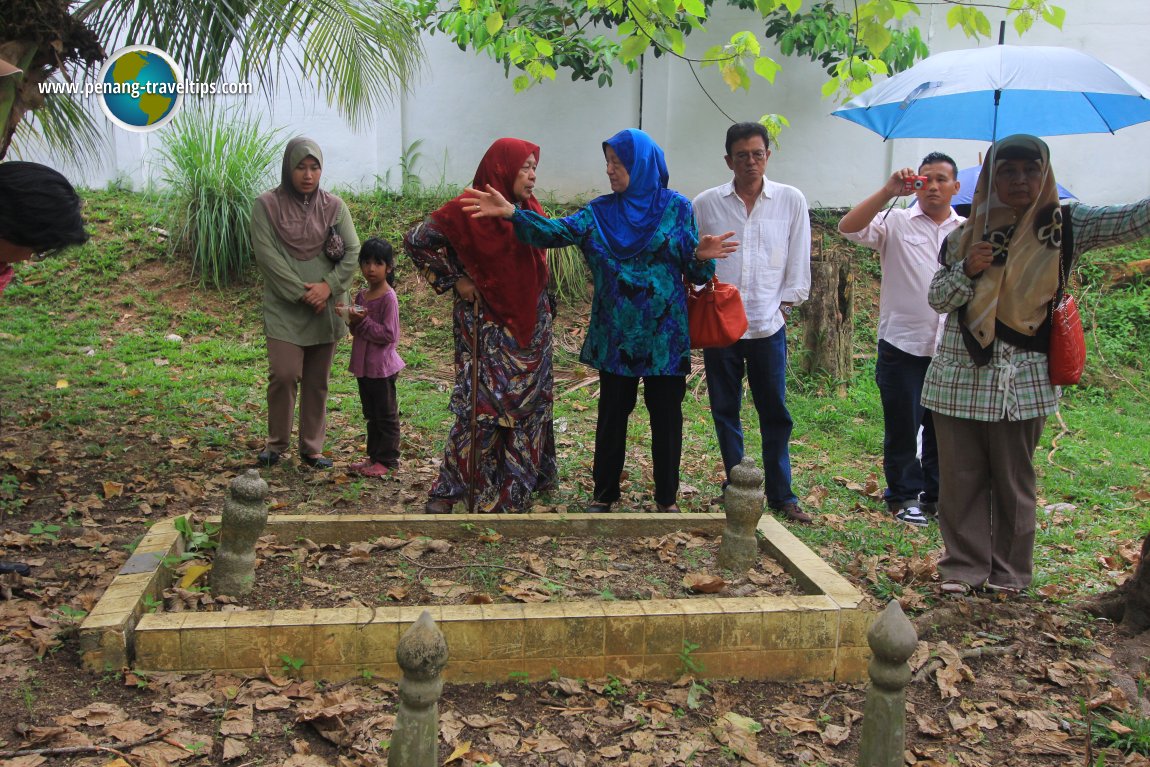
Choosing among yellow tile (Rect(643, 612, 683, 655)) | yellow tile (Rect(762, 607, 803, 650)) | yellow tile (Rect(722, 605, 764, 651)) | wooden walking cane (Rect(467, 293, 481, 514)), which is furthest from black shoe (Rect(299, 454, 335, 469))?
yellow tile (Rect(762, 607, 803, 650))

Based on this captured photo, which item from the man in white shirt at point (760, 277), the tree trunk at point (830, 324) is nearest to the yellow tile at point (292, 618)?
the man in white shirt at point (760, 277)

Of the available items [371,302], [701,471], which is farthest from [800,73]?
[371,302]

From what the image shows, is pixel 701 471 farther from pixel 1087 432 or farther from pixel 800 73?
pixel 800 73

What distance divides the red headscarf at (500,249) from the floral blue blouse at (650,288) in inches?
7.7

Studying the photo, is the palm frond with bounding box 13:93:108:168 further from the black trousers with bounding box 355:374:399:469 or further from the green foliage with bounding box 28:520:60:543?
the green foliage with bounding box 28:520:60:543

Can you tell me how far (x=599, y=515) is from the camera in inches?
180

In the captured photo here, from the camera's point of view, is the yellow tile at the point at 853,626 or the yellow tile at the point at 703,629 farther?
the yellow tile at the point at 853,626

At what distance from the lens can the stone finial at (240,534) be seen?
3578 millimetres

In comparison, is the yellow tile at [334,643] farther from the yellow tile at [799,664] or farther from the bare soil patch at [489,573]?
the yellow tile at [799,664]

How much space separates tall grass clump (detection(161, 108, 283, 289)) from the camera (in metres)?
10.2

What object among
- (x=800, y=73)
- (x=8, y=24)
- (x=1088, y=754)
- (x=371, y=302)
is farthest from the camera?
(x=800, y=73)

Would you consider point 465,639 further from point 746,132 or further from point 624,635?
point 746,132

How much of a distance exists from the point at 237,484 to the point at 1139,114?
4.37m

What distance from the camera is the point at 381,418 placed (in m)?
5.93
